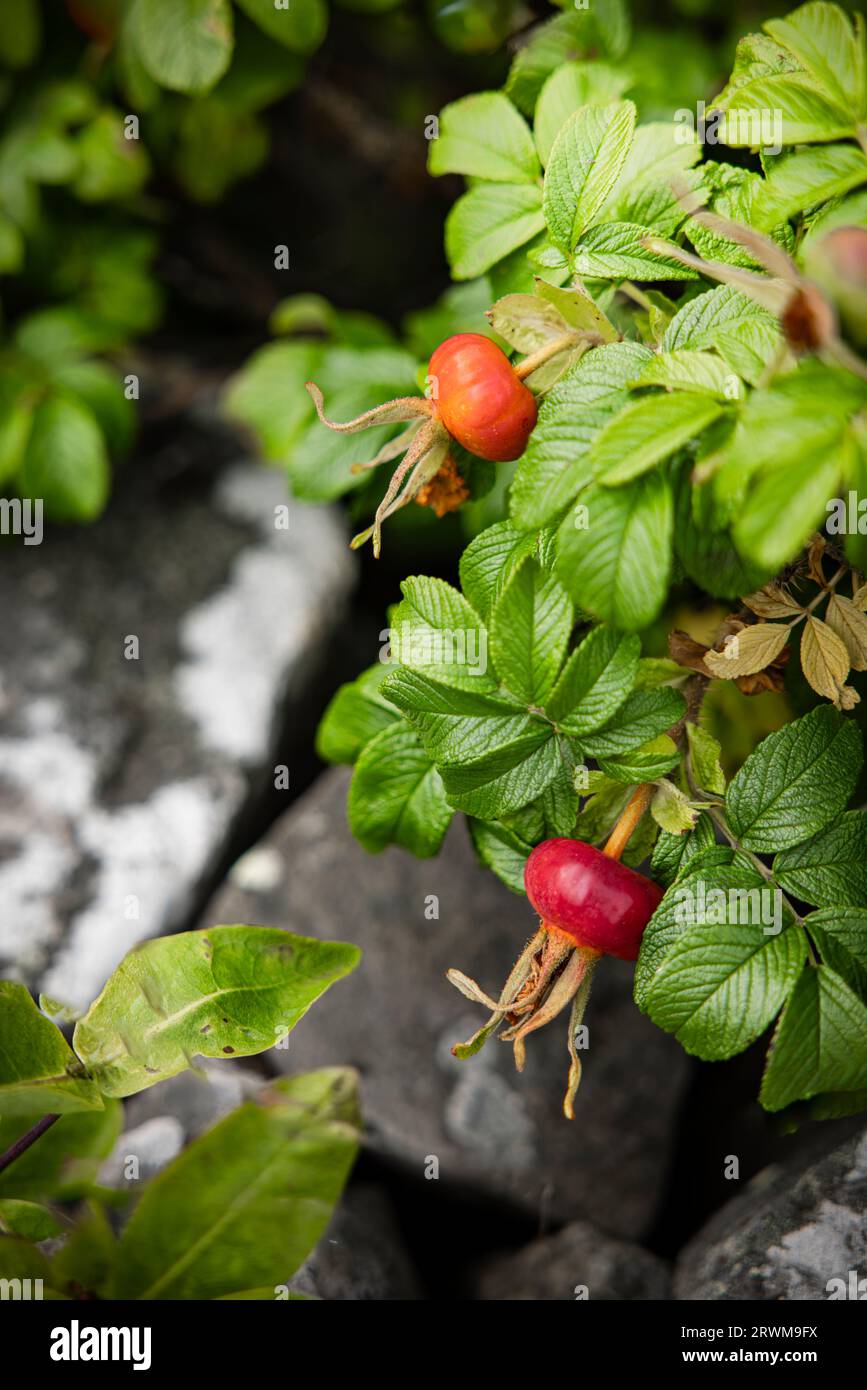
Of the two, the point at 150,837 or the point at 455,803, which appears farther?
the point at 150,837

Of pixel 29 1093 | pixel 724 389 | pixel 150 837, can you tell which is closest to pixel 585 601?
pixel 724 389

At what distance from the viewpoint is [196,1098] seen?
131cm

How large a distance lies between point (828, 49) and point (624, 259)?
0.60 feet

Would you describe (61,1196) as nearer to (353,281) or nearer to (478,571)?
(478,571)

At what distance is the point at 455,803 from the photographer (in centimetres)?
83

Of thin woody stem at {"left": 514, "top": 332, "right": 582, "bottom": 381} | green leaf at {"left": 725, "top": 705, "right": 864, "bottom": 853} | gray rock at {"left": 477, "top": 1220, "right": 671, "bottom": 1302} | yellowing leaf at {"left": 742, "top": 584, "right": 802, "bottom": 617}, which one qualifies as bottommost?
gray rock at {"left": 477, "top": 1220, "right": 671, "bottom": 1302}

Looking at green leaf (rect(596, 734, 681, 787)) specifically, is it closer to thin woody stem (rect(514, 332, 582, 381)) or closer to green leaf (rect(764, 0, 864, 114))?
thin woody stem (rect(514, 332, 582, 381))

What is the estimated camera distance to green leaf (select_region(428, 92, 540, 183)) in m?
0.97

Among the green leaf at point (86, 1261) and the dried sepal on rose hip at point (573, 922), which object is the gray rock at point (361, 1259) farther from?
the dried sepal on rose hip at point (573, 922)

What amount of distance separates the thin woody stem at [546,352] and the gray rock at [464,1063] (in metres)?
0.80

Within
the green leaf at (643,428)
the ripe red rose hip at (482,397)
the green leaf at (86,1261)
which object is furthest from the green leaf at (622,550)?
the green leaf at (86,1261)

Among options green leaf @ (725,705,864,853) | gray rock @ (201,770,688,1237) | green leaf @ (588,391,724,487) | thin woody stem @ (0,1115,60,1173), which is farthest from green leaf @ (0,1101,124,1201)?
green leaf @ (588,391,724,487)

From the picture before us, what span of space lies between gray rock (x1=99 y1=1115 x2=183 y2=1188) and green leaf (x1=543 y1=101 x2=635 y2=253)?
1093 millimetres
